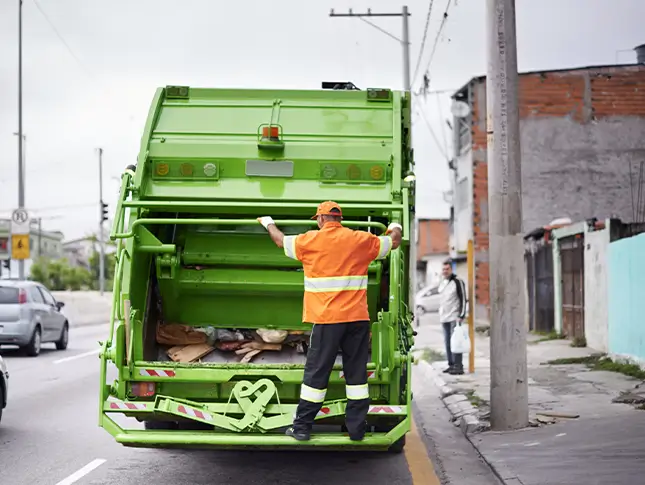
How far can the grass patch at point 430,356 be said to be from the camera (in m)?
17.8

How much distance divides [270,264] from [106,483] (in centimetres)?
219

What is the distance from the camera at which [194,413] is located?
682 centimetres

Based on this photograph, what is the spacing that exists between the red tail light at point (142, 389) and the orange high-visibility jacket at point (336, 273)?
129 centimetres

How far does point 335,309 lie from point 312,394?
604 millimetres

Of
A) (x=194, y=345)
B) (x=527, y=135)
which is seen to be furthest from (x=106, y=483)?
(x=527, y=135)

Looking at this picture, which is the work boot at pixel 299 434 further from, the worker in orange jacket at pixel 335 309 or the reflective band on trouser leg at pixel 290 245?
the reflective band on trouser leg at pixel 290 245

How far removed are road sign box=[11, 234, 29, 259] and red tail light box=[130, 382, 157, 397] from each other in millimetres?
24148

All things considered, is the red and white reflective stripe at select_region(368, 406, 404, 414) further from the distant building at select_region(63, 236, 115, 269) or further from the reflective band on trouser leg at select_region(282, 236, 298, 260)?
the distant building at select_region(63, 236, 115, 269)

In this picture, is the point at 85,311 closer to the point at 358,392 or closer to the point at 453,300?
the point at 453,300

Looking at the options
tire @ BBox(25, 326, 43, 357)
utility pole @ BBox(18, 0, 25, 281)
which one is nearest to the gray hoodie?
tire @ BBox(25, 326, 43, 357)

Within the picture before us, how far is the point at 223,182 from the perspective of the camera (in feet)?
26.7

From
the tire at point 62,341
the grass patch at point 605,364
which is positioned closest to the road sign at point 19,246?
the tire at point 62,341

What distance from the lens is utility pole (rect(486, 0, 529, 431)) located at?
916 centimetres

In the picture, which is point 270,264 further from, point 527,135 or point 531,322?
point 527,135
